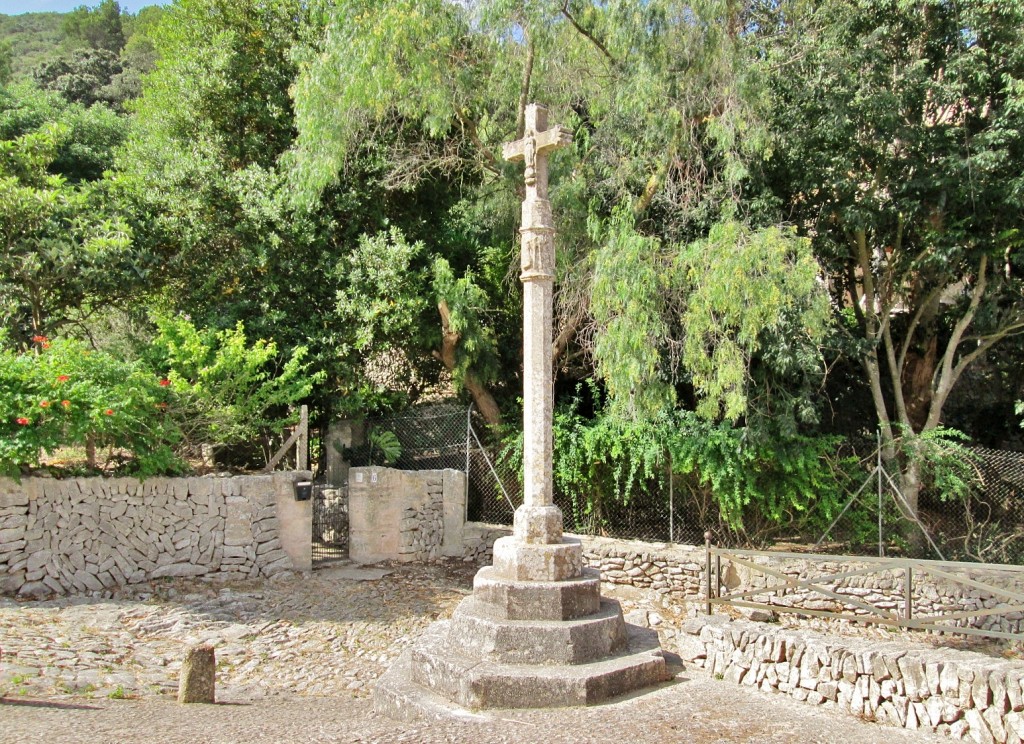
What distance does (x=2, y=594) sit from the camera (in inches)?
362

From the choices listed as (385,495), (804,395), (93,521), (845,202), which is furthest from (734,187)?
(93,521)

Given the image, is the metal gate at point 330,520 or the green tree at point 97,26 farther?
the green tree at point 97,26

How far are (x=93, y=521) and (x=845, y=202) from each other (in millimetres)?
11152

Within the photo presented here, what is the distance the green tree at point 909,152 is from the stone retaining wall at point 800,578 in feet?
4.94

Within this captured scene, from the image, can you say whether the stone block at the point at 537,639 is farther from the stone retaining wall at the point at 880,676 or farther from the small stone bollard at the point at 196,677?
the small stone bollard at the point at 196,677

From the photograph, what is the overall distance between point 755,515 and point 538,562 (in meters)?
6.41

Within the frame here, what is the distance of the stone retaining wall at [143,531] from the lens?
9492 mm

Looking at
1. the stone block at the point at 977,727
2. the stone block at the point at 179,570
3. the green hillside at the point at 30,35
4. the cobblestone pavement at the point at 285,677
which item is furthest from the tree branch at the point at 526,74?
the green hillside at the point at 30,35

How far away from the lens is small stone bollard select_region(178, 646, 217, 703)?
6062 millimetres

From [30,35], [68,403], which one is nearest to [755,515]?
[68,403]

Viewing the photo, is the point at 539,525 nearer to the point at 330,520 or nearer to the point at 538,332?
the point at 538,332

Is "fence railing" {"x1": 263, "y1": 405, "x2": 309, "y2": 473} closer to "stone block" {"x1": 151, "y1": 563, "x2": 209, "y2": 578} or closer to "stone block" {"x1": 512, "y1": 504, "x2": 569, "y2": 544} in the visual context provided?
"stone block" {"x1": 151, "y1": 563, "x2": 209, "y2": 578}

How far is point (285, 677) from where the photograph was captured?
309 inches

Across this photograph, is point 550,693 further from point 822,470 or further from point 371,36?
A: point 371,36
